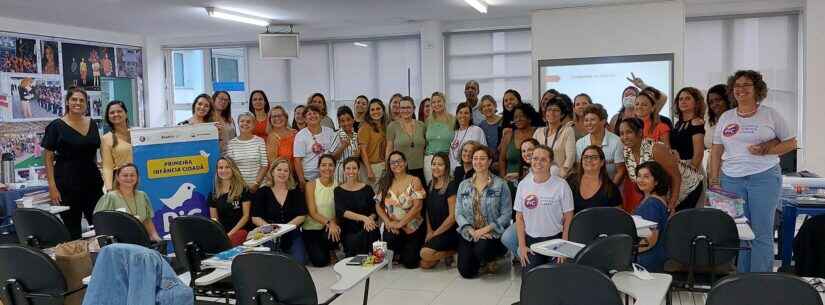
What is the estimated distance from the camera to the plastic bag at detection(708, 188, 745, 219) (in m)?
4.04

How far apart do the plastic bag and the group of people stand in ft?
0.62

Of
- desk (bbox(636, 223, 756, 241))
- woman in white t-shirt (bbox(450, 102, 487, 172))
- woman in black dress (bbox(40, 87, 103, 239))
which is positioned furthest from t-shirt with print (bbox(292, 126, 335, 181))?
desk (bbox(636, 223, 756, 241))

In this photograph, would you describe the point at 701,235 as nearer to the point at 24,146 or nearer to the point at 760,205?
the point at 760,205

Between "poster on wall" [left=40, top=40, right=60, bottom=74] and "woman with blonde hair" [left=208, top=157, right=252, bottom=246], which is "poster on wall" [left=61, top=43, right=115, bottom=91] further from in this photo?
"woman with blonde hair" [left=208, top=157, right=252, bottom=246]

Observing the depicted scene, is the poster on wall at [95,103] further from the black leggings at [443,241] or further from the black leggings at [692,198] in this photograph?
the black leggings at [692,198]

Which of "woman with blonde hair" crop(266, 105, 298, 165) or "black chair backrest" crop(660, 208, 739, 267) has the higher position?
"woman with blonde hair" crop(266, 105, 298, 165)

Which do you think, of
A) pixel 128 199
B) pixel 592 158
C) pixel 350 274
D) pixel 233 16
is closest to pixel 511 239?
pixel 592 158

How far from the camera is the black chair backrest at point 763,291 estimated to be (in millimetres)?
2314

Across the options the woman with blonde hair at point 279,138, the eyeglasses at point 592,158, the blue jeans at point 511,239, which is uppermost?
the woman with blonde hair at point 279,138

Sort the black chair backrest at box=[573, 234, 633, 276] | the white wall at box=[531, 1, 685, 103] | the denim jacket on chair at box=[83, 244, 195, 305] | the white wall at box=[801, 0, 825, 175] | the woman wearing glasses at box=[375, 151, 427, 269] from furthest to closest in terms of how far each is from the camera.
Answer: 1. the white wall at box=[531, 1, 685, 103]
2. the white wall at box=[801, 0, 825, 175]
3. the woman wearing glasses at box=[375, 151, 427, 269]
4. the black chair backrest at box=[573, 234, 633, 276]
5. the denim jacket on chair at box=[83, 244, 195, 305]

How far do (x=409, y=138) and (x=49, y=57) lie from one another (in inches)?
237

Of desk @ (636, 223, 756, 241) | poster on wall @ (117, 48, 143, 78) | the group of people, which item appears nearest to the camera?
desk @ (636, 223, 756, 241)

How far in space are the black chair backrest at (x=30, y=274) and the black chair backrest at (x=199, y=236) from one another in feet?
2.47

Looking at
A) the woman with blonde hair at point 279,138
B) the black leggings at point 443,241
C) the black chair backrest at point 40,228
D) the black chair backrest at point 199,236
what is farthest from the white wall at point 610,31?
the black chair backrest at point 40,228
